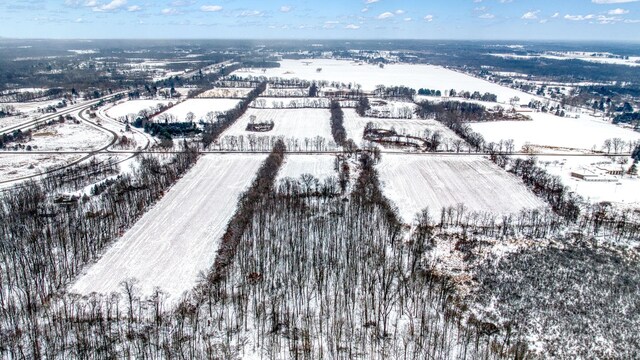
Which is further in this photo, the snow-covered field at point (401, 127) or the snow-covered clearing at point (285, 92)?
the snow-covered clearing at point (285, 92)

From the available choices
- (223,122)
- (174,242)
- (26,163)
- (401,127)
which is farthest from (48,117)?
(401,127)

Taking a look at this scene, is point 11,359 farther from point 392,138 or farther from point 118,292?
point 392,138

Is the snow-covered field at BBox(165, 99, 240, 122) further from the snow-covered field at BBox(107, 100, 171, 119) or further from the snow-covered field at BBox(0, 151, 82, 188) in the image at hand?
the snow-covered field at BBox(0, 151, 82, 188)

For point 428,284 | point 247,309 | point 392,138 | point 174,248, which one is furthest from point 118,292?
point 392,138

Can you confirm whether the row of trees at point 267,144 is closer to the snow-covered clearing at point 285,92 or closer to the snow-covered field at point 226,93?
the snow-covered field at point 226,93

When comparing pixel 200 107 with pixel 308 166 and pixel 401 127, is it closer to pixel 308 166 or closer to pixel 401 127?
pixel 401 127

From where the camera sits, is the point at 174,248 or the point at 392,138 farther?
the point at 392,138

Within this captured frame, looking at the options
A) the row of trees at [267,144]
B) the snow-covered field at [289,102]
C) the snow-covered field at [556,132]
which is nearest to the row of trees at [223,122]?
the row of trees at [267,144]
